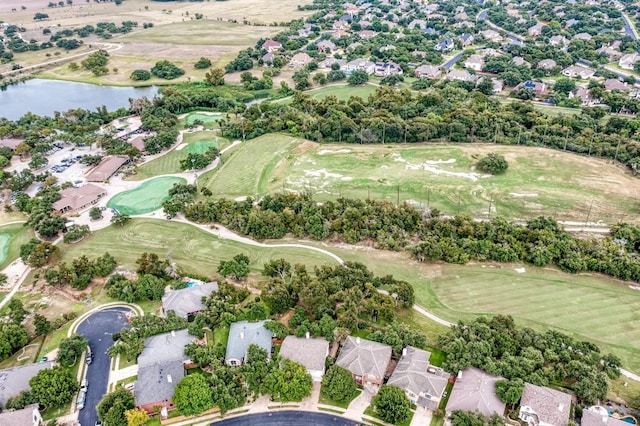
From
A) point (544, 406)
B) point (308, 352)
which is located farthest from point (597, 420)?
point (308, 352)

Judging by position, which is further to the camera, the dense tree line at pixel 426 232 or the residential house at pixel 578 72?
the residential house at pixel 578 72

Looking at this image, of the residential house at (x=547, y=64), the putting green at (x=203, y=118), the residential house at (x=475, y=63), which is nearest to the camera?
the putting green at (x=203, y=118)

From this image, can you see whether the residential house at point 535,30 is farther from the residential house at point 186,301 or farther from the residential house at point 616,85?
the residential house at point 186,301

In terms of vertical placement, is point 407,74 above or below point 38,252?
above

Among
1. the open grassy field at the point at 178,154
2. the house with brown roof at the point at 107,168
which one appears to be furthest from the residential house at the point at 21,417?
the open grassy field at the point at 178,154

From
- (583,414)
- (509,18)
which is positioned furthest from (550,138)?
(509,18)

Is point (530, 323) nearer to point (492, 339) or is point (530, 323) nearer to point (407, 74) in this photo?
point (492, 339)

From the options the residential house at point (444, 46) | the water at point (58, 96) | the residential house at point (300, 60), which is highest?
the residential house at point (444, 46)
